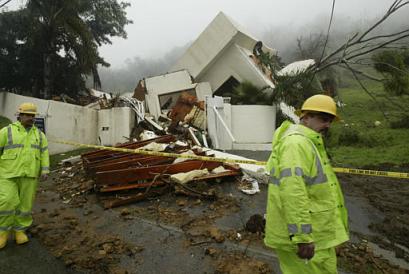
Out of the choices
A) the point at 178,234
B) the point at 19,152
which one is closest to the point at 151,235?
the point at 178,234

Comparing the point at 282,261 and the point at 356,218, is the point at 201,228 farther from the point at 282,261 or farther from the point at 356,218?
the point at 356,218

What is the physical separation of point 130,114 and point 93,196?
6.04 meters

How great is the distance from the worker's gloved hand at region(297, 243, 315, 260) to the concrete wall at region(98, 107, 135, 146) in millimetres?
A: 9449

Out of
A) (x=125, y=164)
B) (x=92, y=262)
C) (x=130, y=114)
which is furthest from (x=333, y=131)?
(x=92, y=262)

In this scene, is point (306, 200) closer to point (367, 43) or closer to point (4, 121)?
point (367, 43)

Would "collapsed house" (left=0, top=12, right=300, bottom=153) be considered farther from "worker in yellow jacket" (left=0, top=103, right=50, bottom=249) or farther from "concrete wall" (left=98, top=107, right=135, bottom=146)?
"worker in yellow jacket" (left=0, top=103, right=50, bottom=249)

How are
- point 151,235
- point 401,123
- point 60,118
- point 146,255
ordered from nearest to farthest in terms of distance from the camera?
point 146,255 → point 151,235 → point 60,118 → point 401,123

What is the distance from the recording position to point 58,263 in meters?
3.18

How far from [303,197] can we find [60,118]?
10.0 metres

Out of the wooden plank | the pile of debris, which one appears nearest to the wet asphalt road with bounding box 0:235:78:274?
the pile of debris

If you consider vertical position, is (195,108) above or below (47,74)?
below

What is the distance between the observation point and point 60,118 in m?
10.0

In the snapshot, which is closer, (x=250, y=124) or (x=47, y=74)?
(x=250, y=124)

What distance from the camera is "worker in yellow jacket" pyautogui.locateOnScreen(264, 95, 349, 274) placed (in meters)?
1.81
